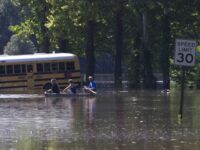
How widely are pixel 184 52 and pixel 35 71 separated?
94.7 feet

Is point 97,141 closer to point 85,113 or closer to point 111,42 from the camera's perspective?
point 85,113

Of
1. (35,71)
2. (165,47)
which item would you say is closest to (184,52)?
(35,71)

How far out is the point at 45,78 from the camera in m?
52.0

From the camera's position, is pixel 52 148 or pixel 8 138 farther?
pixel 8 138

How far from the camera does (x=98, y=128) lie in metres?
22.4

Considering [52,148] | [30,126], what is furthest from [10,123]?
[52,148]

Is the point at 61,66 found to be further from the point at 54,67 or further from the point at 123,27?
the point at 123,27

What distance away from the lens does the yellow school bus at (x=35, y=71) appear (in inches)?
2018

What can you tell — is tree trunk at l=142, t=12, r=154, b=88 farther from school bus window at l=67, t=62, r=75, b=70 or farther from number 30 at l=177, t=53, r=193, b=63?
number 30 at l=177, t=53, r=193, b=63

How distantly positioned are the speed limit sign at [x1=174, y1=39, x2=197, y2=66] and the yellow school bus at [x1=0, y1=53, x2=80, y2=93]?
2812cm

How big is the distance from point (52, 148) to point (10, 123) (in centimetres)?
741

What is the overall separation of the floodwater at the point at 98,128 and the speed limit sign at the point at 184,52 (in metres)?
1.94

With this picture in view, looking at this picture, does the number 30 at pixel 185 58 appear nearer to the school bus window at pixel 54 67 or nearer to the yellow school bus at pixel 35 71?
the yellow school bus at pixel 35 71

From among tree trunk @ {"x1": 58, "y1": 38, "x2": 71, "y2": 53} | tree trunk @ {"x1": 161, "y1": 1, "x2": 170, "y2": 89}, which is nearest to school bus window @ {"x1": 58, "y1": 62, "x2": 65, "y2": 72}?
tree trunk @ {"x1": 161, "y1": 1, "x2": 170, "y2": 89}
